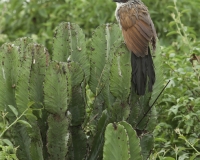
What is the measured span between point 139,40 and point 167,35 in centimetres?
104

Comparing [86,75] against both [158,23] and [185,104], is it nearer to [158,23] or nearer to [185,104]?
[185,104]

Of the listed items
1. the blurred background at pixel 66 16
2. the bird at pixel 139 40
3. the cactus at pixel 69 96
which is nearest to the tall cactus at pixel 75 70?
the cactus at pixel 69 96

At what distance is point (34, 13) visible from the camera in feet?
26.6

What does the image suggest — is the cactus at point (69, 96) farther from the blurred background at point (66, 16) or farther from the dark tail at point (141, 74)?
the blurred background at point (66, 16)

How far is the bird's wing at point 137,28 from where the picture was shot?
4523 mm

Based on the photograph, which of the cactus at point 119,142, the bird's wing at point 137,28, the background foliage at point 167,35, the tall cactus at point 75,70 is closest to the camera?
the cactus at point 119,142

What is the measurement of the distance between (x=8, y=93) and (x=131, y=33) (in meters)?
1.03

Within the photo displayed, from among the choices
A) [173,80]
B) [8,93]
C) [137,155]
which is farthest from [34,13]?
[137,155]

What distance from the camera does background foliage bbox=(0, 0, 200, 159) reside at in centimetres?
504

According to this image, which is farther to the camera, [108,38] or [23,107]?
[108,38]

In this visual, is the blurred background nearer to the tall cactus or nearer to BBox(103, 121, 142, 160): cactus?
the tall cactus

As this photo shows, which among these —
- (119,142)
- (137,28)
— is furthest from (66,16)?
(119,142)

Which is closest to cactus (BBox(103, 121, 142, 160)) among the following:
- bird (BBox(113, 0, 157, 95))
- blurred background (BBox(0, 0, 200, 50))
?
bird (BBox(113, 0, 157, 95))

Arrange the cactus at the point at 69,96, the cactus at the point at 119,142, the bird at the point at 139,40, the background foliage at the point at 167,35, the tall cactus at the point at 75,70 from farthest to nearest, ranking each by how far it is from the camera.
Result: 1. the background foliage at the point at 167,35
2. the bird at the point at 139,40
3. the tall cactus at the point at 75,70
4. the cactus at the point at 69,96
5. the cactus at the point at 119,142
